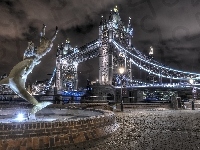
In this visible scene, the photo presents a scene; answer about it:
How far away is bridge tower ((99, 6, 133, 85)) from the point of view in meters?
52.7

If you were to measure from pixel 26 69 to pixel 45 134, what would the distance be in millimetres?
2367

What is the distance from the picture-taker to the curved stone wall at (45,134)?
397cm

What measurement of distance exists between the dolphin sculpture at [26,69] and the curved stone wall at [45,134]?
6.24 ft

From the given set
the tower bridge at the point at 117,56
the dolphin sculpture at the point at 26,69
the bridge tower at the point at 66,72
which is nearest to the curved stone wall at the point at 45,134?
the dolphin sculpture at the point at 26,69

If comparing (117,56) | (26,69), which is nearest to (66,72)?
(117,56)

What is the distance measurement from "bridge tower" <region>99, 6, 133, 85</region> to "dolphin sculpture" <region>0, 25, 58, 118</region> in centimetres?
4353

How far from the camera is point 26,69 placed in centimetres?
605

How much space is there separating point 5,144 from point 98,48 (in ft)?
182

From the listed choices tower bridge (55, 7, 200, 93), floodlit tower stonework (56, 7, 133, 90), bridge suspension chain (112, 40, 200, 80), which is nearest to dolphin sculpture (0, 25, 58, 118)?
tower bridge (55, 7, 200, 93)

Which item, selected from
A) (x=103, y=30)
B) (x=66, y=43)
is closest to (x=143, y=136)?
(x=103, y=30)

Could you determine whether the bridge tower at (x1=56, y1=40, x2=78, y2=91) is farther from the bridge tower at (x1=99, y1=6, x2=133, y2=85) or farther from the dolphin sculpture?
the dolphin sculpture

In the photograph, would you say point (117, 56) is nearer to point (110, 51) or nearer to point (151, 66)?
point (110, 51)

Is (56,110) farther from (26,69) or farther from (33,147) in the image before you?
(33,147)

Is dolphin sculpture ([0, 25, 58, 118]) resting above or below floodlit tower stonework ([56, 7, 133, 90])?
below
